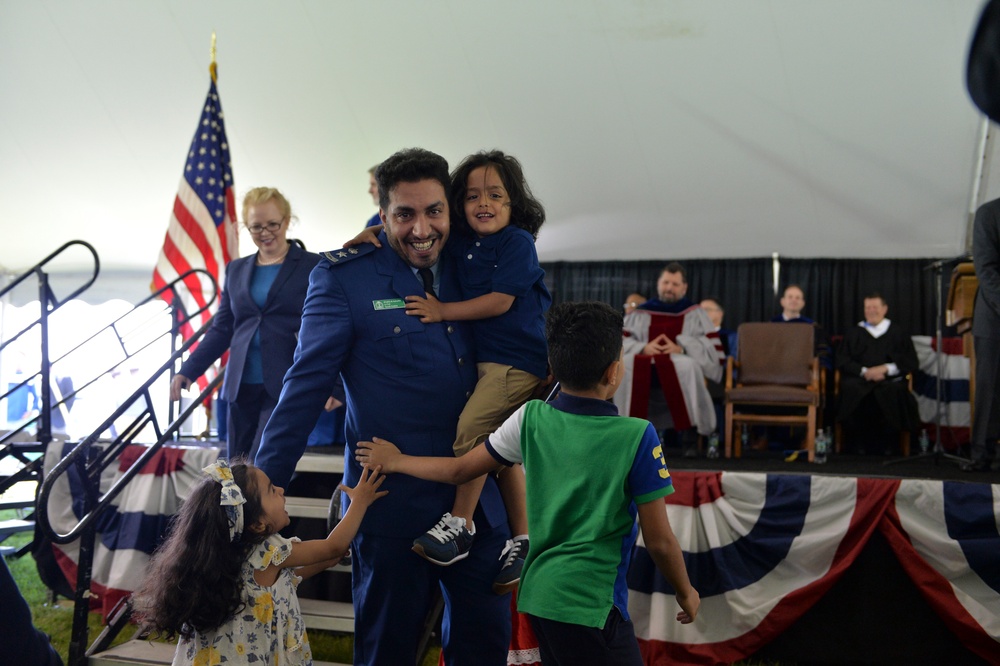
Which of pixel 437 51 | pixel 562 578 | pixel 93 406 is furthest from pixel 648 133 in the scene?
pixel 93 406

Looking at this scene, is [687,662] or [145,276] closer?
[687,662]

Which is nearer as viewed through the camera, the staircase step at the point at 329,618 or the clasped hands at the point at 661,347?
the staircase step at the point at 329,618

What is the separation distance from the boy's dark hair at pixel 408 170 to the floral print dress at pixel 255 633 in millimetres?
906

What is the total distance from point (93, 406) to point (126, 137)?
375cm

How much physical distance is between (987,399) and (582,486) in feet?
11.2

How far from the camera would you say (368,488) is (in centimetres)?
170

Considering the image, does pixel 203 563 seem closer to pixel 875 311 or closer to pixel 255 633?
pixel 255 633

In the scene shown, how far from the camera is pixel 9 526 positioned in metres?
4.36

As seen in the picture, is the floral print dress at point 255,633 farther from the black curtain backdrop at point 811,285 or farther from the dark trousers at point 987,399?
the black curtain backdrop at point 811,285

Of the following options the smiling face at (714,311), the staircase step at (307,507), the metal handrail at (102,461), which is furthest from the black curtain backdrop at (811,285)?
the metal handrail at (102,461)

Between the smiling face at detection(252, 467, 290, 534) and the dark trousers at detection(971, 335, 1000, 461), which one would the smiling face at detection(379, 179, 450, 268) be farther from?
the dark trousers at detection(971, 335, 1000, 461)

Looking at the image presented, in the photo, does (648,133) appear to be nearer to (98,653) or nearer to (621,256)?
(621,256)

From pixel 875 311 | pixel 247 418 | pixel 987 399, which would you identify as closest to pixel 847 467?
pixel 987 399

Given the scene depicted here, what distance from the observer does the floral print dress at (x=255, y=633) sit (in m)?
2.00
